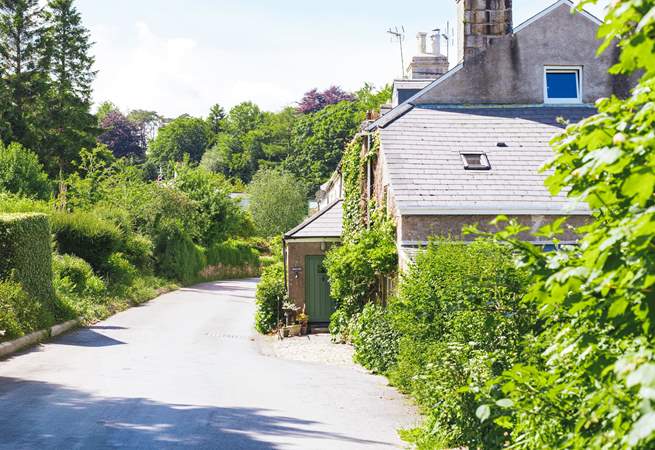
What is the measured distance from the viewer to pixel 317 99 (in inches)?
3898

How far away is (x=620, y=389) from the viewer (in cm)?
360

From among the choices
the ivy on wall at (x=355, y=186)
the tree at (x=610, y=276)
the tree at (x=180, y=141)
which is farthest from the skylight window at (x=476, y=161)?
the tree at (x=180, y=141)

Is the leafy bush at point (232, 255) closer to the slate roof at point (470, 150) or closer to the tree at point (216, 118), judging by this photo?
the slate roof at point (470, 150)

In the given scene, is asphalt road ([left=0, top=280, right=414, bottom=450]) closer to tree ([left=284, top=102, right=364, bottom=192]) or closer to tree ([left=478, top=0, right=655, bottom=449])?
tree ([left=478, top=0, right=655, bottom=449])

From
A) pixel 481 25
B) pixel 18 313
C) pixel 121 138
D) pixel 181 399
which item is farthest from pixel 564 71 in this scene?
pixel 121 138

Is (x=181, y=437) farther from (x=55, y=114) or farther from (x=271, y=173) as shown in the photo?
(x=271, y=173)

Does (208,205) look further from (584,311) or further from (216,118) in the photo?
(216,118)

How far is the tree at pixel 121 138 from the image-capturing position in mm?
97938

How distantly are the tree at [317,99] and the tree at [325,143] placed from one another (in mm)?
14323

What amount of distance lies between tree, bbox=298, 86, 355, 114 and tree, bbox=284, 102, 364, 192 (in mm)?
14323

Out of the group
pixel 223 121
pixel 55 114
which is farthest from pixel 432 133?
pixel 223 121

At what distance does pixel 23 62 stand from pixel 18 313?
116 feet

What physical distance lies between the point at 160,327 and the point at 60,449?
14.3 m

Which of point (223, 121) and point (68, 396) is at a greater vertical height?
point (223, 121)
